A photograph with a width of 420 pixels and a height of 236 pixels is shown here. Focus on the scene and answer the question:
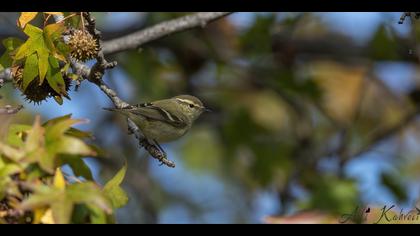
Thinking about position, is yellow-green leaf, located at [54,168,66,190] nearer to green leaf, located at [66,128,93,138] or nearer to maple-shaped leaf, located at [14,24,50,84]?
green leaf, located at [66,128,93,138]

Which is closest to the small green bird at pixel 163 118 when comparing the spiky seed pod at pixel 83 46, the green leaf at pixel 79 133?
the spiky seed pod at pixel 83 46

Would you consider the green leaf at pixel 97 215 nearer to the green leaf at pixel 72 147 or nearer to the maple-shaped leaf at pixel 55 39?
the green leaf at pixel 72 147

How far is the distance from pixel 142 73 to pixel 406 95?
2986 mm

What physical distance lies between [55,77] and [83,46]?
0.22 m

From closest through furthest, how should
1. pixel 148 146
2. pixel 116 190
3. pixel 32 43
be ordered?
pixel 116 190
pixel 32 43
pixel 148 146

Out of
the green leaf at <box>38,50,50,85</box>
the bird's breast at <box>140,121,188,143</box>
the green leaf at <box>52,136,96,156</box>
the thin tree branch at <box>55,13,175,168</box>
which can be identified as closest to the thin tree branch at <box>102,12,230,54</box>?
the bird's breast at <box>140,121,188,143</box>

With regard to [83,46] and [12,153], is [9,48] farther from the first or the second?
[12,153]

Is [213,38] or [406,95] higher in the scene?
[213,38]

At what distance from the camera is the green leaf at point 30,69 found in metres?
4.09

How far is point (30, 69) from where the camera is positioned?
4117 mm

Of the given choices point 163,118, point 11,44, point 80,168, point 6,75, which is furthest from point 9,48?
point 163,118

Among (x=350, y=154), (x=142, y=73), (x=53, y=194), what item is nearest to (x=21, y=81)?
(x=53, y=194)
